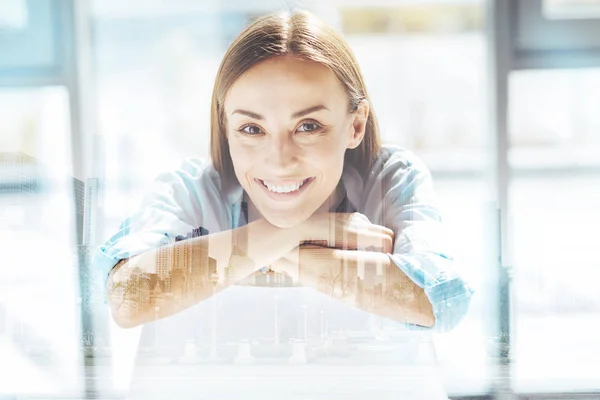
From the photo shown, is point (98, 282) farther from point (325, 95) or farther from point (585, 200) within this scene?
point (585, 200)

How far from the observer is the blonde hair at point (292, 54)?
1055 mm

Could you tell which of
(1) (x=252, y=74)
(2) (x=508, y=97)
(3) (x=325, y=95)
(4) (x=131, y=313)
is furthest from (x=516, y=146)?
(4) (x=131, y=313)

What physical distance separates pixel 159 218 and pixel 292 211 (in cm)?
25

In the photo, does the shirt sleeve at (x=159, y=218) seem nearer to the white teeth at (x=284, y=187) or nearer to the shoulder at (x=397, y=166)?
the white teeth at (x=284, y=187)

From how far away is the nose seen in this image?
106 centimetres

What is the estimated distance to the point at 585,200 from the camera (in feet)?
3.71

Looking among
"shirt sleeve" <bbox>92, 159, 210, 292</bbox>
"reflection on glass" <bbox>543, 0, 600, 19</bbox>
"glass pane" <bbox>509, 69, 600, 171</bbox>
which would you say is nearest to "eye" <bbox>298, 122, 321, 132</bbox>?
"shirt sleeve" <bbox>92, 159, 210, 292</bbox>

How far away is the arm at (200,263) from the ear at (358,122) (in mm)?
205

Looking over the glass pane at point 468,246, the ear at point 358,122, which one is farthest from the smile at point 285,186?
the glass pane at point 468,246

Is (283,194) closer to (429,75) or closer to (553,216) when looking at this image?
(429,75)

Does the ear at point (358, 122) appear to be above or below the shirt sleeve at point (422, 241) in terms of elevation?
above

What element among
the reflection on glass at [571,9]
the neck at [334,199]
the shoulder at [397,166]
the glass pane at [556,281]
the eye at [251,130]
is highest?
the reflection on glass at [571,9]

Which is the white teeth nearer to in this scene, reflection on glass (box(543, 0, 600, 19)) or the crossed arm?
the crossed arm

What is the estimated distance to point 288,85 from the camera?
3.44 ft
